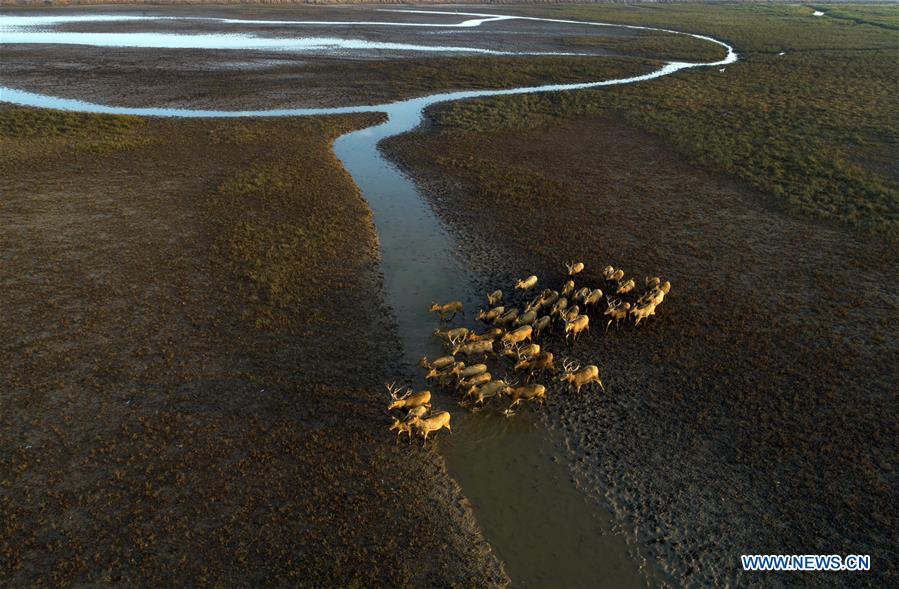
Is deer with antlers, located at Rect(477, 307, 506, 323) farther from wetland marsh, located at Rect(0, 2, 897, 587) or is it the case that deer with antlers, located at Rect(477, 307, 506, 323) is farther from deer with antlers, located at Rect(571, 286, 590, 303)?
deer with antlers, located at Rect(571, 286, 590, 303)

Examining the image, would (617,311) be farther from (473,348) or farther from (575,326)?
(473,348)

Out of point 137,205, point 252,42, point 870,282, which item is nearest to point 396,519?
point 870,282

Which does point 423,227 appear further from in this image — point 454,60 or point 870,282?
point 454,60

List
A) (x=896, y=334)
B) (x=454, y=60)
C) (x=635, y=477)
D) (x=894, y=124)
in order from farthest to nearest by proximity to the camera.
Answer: (x=454, y=60) < (x=894, y=124) < (x=896, y=334) < (x=635, y=477)

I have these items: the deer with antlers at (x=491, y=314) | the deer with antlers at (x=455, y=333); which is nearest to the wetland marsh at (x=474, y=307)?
the deer with antlers at (x=455, y=333)

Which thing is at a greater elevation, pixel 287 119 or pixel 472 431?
pixel 287 119
